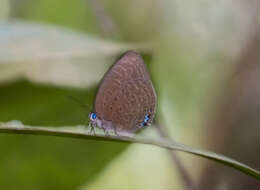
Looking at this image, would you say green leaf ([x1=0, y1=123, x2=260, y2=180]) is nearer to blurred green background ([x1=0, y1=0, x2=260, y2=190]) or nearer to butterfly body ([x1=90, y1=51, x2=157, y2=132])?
butterfly body ([x1=90, y1=51, x2=157, y2=132])

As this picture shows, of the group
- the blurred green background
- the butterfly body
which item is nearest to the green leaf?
the butterfly body

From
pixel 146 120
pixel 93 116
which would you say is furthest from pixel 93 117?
pixel 146 120

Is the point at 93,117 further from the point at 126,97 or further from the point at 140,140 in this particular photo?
the point at 140,140

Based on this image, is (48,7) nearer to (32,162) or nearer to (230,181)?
(32,162)

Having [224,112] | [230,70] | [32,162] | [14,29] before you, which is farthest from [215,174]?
[14,29]

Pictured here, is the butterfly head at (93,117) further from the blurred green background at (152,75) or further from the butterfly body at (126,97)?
the blurred green background at (152,75)

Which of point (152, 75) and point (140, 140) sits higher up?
point (140, 140)

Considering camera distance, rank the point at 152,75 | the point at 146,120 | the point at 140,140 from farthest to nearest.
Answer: the point at 152,75 → the point at 146,120 → the point at 140,140

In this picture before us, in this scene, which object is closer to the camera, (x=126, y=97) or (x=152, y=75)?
(x=126, y=97)
